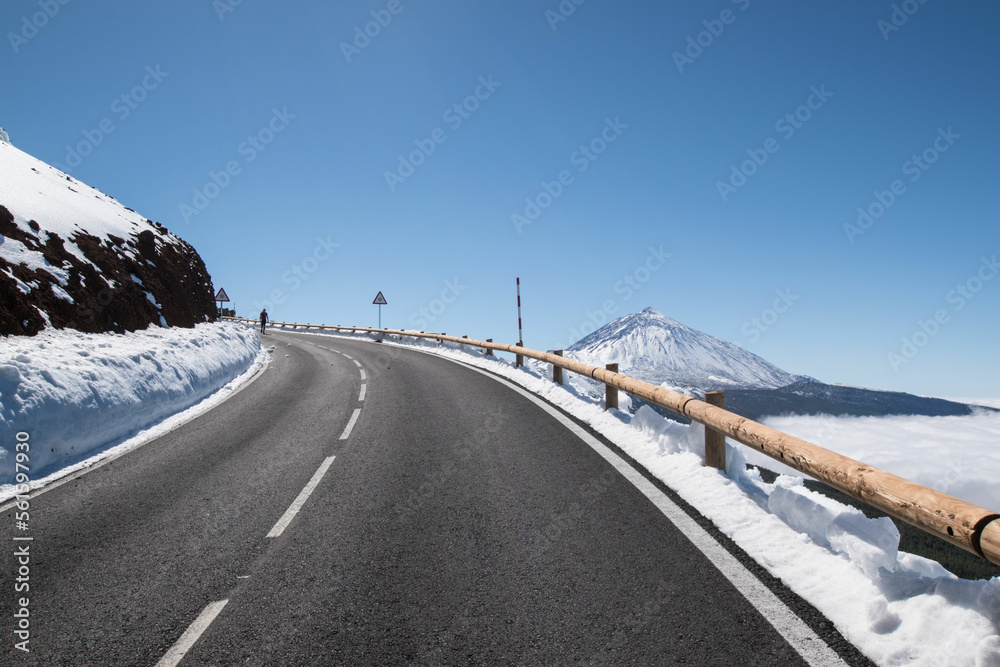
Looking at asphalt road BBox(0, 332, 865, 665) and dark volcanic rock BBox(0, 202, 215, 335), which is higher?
dark volcanic rock BBox(0, 202, 215, 335)

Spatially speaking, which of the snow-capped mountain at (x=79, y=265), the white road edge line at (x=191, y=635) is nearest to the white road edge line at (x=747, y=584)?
the white road edge line at (x=191, y=635)

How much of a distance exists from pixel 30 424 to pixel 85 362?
1.97 m

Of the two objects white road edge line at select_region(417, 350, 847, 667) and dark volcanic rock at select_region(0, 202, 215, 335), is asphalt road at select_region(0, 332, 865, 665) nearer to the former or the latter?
white road edge line at select_region(417, 350, 847, 667)

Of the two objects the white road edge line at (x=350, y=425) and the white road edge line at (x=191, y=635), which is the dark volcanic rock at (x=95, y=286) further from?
the white road edge line at (x=191, y=635)

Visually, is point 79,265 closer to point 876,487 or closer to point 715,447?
point 715,447

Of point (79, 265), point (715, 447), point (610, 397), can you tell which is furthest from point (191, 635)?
point (79, 265)

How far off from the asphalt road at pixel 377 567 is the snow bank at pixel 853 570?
0.20 meters

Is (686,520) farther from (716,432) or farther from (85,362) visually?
(85,362)

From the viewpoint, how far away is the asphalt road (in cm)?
251

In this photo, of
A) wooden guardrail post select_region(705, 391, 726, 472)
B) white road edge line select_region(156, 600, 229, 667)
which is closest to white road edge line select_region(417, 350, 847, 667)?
wooden guardrail post select_region(705, 391, 726, 472)

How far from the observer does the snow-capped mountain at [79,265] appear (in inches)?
383

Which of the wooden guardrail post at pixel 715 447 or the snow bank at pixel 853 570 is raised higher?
the wooden guardrail post at pixel 715 447

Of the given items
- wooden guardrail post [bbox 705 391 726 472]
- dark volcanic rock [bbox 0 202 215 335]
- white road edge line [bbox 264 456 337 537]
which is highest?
dark volcanic rock [bbox 0 202 215 335]

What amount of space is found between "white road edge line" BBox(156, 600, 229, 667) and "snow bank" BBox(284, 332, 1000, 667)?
11.0 ft
